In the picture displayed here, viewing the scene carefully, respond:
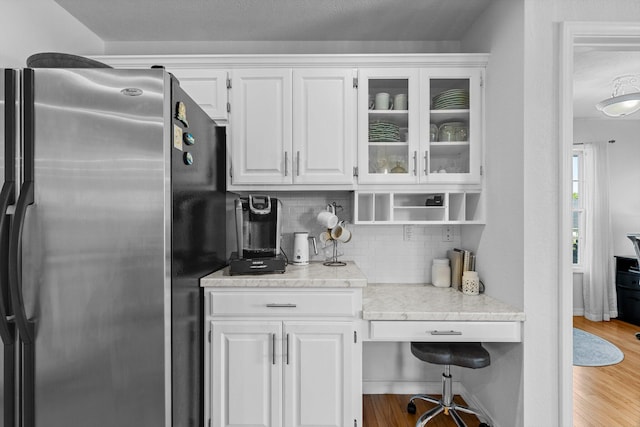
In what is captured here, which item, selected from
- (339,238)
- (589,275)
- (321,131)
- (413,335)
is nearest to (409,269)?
(339,238)

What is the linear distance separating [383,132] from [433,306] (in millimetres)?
1122

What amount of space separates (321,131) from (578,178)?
411 cm

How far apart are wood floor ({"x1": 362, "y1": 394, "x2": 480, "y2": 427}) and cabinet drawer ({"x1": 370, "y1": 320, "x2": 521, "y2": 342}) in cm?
72

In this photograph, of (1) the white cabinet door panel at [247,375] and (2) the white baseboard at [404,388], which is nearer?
(1) the white cabinet door panel at [247,375]

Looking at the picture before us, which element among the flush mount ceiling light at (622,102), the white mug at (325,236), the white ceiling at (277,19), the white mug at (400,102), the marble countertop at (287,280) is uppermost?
the white ceiling at (277,19)

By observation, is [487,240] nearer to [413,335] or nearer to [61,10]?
[413,335]

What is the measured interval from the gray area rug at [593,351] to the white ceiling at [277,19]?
260 cm

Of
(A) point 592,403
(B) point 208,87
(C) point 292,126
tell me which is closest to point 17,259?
(B) point 208,87

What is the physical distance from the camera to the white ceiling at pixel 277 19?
2244 millimetres

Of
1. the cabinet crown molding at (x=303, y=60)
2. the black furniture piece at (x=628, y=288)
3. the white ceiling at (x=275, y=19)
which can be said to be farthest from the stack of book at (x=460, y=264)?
the black furniture piece at (x=628, y=288)

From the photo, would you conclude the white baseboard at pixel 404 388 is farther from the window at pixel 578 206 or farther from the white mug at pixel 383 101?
the window at pixel 578 206

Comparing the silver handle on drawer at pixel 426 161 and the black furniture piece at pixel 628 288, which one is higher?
the silver handle on drawer at pixel 426 161

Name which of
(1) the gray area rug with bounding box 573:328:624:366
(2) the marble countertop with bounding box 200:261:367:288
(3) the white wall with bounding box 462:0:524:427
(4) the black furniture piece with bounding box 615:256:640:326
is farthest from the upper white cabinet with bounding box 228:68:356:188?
(4) the black furniture piece with bounding box 615:256:640:326

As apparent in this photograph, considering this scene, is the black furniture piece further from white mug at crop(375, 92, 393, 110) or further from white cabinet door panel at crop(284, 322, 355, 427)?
white cabinet door panel at crop(284, 322, 355, 427)
